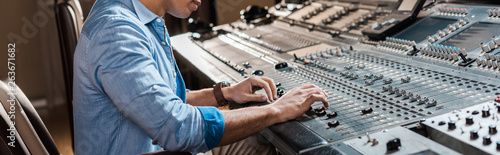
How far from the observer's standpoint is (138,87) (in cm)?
127

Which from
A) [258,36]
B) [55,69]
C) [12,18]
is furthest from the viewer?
[55,69]

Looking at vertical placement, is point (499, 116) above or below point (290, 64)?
above

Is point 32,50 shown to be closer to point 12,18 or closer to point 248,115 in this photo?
point 12,18

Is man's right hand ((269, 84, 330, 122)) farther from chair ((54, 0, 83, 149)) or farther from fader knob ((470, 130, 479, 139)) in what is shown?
chair ((54, 0, 83, 149))

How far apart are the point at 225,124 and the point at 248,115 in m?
0.09

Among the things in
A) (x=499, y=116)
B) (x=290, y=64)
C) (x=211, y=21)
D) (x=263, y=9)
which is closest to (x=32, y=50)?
(x=211, y=21)

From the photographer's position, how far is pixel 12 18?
4.56m

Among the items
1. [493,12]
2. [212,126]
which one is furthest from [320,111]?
[493,12]

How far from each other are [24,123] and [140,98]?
1.67 feet

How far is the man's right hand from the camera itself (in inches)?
60.7

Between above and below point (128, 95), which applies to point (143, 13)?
above

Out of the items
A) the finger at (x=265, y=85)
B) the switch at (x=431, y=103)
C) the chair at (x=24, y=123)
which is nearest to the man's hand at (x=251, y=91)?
the finger at (x=265, y=85)

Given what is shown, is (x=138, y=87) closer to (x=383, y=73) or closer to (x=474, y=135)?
(x=474, y=135)

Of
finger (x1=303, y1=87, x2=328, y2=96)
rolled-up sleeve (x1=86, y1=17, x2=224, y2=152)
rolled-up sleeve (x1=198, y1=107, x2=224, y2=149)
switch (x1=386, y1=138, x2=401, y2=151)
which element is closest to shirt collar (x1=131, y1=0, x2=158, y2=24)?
rolled-up sleeve (x1=86, y1=17, x2=224, y2=152)
